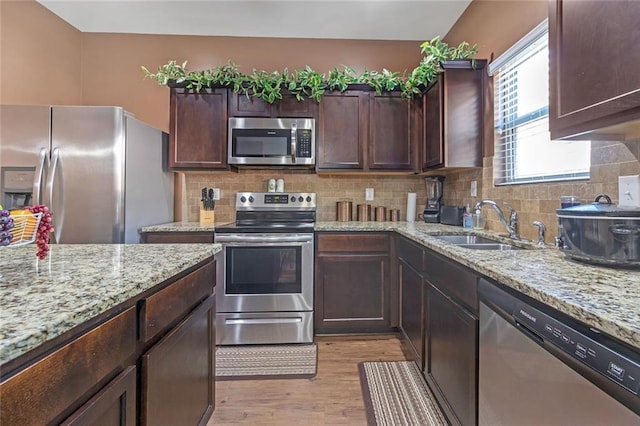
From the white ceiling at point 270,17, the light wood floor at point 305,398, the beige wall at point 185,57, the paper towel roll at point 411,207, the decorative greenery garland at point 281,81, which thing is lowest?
the light wood floor at point 305,398

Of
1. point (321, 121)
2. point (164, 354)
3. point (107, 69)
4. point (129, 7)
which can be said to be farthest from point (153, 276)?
point (107, 69)

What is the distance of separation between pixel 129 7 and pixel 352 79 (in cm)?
205

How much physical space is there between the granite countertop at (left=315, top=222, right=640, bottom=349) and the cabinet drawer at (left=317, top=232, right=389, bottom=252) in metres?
1.10

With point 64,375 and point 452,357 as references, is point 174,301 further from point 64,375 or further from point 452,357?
→ point 452,357

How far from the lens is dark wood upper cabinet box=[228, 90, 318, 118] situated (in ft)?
8.91

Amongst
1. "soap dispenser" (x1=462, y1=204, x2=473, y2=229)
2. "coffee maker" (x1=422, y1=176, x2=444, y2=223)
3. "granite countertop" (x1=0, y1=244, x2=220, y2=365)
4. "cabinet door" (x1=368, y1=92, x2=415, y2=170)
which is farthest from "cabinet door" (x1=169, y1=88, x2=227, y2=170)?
"soap dispenser" (x1=462, y1=204, x2=473, y2=229)

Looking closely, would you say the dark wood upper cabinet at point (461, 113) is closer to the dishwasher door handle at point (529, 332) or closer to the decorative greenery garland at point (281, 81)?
the decorative greenery garland at point (281, 81)

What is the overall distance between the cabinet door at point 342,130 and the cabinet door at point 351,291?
33.2 inches

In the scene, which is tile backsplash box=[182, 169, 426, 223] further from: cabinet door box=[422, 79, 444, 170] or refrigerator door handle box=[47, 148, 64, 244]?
refrigerator door handle box=[47, 148, 64, 244]

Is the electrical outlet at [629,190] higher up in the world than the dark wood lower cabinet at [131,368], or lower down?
higher up

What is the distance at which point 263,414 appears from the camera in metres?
1.67

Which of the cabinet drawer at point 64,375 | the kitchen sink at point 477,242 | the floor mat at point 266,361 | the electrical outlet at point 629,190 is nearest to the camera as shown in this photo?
the cabinet drawer at point 64,375

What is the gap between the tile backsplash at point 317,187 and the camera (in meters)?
3.09

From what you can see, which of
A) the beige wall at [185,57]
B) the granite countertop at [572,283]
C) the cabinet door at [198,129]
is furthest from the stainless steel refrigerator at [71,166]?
the granite countertop at [572,283]
